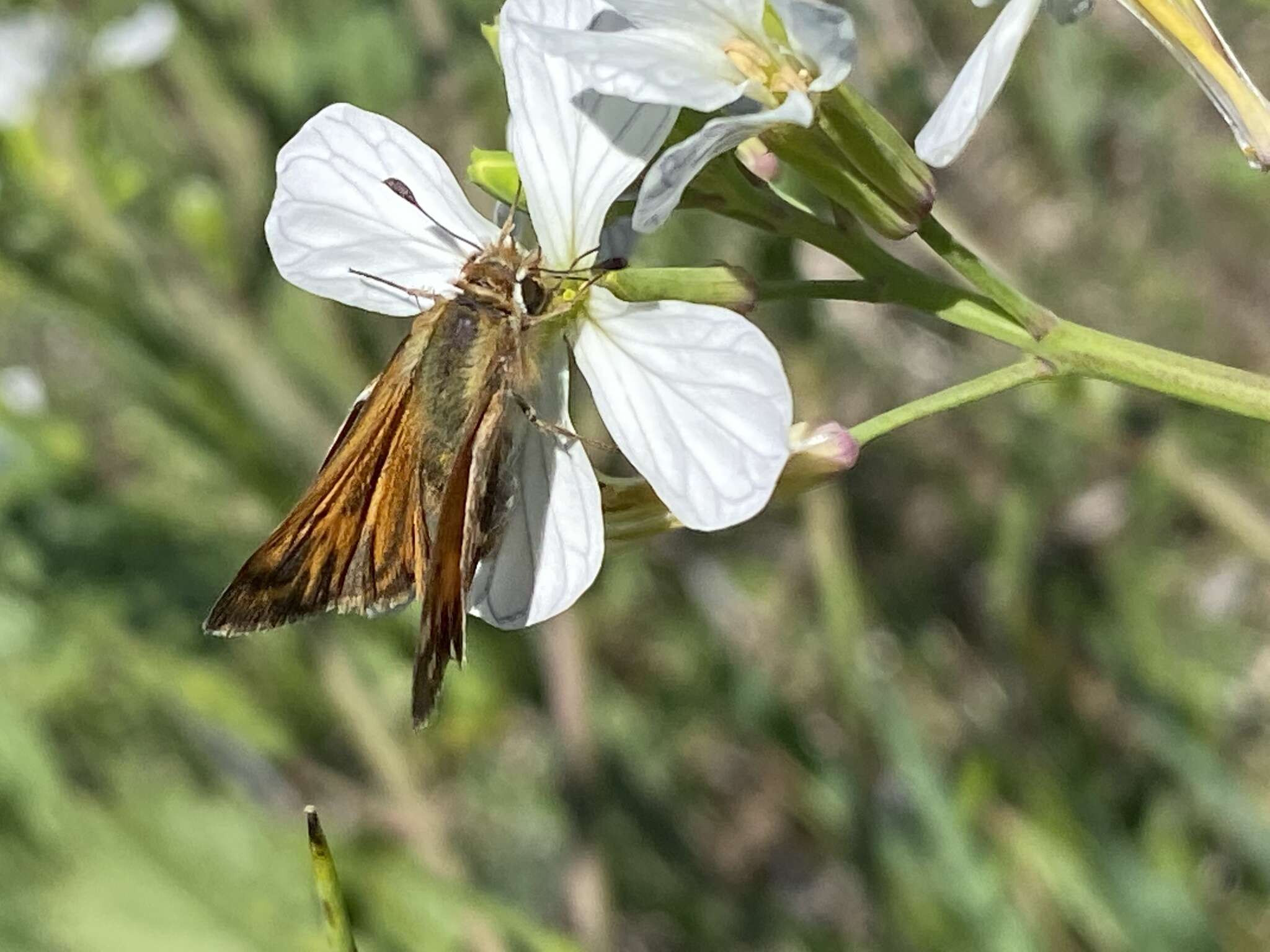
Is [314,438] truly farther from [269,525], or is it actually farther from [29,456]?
[29,456]

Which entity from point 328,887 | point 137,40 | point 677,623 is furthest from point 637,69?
point 677,623

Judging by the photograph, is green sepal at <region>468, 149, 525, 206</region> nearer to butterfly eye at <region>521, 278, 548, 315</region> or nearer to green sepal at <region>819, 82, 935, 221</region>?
butterfly eye at <region>521, 278, 548, 315</region>

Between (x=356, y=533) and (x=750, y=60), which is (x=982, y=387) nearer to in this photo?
(x=750, y=60)

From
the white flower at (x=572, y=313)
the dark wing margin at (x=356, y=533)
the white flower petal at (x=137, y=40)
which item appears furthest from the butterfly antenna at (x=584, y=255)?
the white flower petal at (x=137, y=40)

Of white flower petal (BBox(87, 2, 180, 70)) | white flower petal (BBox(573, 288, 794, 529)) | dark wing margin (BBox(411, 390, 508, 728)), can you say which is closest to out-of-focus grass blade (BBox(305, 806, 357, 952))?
dark wing margin (BBox(411, 390, 508, 728))

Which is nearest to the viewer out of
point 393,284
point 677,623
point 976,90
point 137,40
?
point 976,90

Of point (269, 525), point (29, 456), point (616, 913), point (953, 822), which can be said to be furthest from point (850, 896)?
point (29, 456)

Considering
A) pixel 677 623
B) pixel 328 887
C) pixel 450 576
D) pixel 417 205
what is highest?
pixel 417 205

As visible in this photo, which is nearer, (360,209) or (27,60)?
(360,209)
